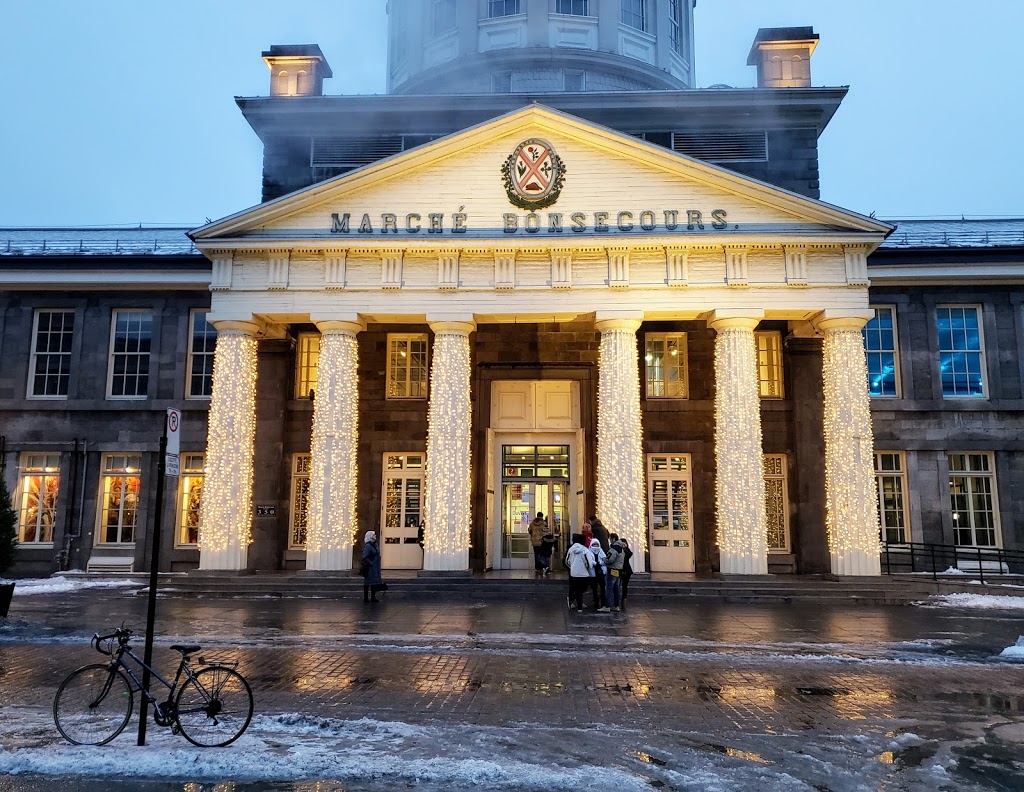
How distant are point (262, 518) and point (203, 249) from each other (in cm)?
811

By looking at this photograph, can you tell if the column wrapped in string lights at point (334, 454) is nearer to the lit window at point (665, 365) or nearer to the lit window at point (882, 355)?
the lit window at point (665, 365)

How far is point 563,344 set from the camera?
84.2ft

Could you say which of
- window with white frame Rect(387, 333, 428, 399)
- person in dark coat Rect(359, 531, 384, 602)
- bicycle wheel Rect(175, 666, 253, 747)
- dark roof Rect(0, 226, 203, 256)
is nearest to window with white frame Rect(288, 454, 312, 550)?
window with white frame Rect(387, 333, 428, 399)

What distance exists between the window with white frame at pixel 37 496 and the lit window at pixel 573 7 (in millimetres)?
26819

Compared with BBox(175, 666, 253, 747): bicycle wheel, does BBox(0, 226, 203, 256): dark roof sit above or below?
above

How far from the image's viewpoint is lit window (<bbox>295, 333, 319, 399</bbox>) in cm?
2592

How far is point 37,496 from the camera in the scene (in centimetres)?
2650

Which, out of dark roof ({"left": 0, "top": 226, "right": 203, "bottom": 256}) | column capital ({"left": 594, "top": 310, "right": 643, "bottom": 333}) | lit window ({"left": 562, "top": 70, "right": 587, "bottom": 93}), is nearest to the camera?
column capital ({"left": 594, "top": 310, "right": 643, "bottom": 333})

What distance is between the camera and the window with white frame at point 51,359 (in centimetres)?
2714

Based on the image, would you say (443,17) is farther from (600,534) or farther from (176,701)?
(176,701)

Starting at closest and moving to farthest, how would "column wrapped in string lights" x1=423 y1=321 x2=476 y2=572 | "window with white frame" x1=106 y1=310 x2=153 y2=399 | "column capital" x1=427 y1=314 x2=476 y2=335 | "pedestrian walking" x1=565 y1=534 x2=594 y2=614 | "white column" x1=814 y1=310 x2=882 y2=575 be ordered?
1. "pedestrian walking" x1=565 y1=534 x2=594 y2=614
2. "white column" x1=814 y1=310 x2=882 y2=575
3. "column wrapped in string lights" x1=423 y1=321 x2=476 y2=572
4. "column capital" x1=427 y1=314 x2=476 y2=335
5. "window with white frame" x1=106 y1=310 x2=153 y2=399

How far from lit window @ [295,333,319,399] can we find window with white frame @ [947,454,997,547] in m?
20.3

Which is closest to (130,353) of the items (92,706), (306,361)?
(306,361)

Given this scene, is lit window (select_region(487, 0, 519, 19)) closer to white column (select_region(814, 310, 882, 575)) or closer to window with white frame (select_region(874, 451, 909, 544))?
white column (select_region(814, 310, 882, 575))
